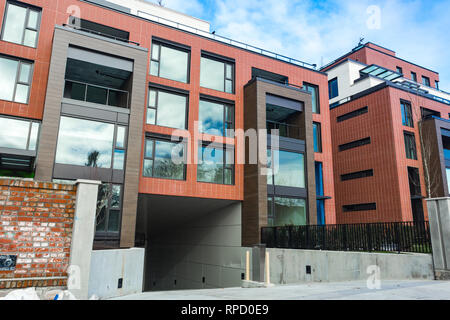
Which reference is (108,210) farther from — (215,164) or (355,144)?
(355,144)

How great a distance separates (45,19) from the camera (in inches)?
618

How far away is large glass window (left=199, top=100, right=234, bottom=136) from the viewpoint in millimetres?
18781

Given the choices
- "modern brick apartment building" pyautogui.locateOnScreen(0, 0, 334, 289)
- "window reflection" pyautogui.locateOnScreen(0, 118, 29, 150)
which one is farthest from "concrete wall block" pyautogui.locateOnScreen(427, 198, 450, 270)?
"window reflection" pyautogui.locateOnScreen(0, 118, 29, 150)

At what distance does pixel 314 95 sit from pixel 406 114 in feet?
24.8

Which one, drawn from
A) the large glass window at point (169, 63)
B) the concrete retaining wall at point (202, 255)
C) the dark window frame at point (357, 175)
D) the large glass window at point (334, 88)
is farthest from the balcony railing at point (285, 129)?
the large glass window at point (334, 88)

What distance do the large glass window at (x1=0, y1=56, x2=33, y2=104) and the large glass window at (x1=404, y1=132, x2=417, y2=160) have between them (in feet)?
79.9

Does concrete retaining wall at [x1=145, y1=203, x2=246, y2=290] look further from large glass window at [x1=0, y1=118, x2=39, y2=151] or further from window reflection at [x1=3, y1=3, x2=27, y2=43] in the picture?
window reflection at [x1=3, y1=3, x2=27, y2=43]

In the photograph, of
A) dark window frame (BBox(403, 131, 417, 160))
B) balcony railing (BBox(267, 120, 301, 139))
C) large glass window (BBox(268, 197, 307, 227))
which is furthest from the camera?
dark window frame (BBox(403, 131, 417, 160))

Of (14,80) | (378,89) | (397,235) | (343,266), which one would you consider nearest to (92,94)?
(14,80)

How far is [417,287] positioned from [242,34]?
17542 mm

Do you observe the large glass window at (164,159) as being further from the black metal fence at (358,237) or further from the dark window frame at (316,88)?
the dark window frame at (316,88)

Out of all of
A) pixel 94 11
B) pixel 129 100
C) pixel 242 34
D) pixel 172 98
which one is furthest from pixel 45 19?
pixel 242 34

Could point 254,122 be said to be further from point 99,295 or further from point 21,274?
point 21,274

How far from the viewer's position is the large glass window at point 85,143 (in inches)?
549
